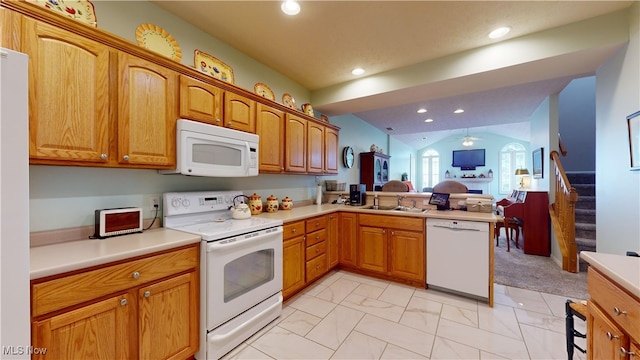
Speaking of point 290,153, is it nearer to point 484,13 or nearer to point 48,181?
point 48,181

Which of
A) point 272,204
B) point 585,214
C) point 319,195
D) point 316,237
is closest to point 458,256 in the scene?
point 316,237

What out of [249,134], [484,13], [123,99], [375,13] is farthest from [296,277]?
[484,13]

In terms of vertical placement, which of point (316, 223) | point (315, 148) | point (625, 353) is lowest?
point (625, 353)

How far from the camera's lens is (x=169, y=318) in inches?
56.3

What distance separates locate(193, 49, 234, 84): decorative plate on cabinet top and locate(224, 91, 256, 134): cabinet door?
0.79 ft

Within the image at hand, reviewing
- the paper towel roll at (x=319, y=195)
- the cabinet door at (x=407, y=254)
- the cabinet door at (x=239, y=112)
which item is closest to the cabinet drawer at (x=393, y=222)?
the cabinet door at (x=407, y=254)

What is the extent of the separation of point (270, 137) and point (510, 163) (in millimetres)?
9946

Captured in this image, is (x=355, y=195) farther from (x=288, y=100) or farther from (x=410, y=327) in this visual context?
(x=410, y=327)

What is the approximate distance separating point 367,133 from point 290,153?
3508 mm

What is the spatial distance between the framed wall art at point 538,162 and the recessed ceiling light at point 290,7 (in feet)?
14.9

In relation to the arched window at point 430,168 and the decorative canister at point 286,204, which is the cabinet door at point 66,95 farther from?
the arched window at point 430,168

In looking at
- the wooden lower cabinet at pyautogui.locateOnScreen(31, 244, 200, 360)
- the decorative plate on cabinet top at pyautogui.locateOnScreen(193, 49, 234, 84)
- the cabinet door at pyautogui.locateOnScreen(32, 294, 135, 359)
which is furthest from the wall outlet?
the decorative plate on cabinet top at pyautogui.locateOnScreen(193, 49, 234, 84)

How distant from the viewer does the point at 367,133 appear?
587 cm

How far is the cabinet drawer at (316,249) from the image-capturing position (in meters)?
2.61
